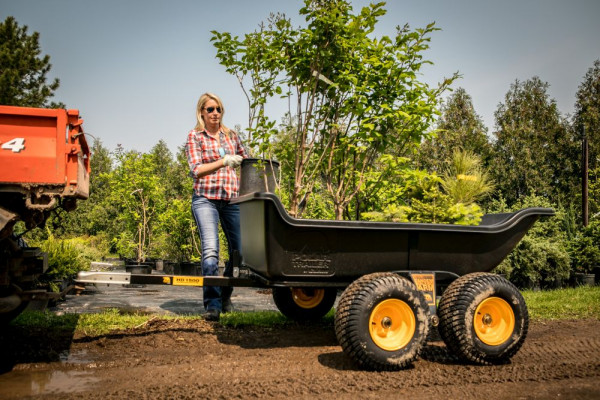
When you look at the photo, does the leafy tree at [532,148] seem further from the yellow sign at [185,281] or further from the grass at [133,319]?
the yellow sign at [185,281]

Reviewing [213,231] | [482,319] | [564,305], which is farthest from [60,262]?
[564,305]

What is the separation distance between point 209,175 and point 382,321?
6.73 ft

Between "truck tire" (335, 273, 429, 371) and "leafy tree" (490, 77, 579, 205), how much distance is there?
16.4 meters

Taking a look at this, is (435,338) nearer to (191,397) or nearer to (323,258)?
(323,258)

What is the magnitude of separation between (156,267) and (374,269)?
895 centimetres

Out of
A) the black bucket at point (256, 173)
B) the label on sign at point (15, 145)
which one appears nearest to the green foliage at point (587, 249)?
the black bucket at point (256, 173)

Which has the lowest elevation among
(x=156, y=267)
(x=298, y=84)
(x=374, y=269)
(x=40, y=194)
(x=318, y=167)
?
(x=156, y=267)

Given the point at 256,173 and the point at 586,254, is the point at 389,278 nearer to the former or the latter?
the point at 256,173

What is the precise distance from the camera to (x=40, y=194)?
9.25ft

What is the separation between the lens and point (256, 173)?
4668 mm

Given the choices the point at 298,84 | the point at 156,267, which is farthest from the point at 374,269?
the point at 156,267

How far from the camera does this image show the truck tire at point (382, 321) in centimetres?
278

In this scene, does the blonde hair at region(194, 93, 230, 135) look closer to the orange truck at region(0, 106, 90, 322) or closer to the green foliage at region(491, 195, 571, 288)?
the orange truck at region(0, 106, 90, 322)

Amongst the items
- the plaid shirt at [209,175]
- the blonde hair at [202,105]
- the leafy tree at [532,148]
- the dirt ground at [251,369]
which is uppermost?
the leafy tree at [532,148]
